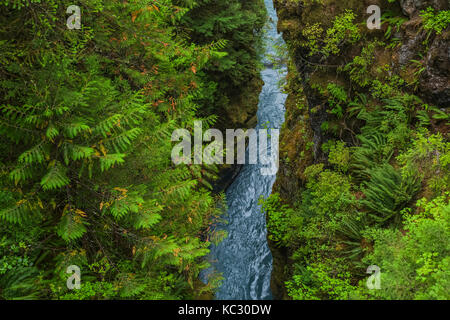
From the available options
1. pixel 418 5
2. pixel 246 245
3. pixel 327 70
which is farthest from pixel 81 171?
pixel 246 245

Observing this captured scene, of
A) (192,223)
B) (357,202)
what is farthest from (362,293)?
(192,223)

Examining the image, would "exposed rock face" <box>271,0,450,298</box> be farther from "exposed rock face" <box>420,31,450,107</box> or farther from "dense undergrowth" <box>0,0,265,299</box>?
"dense undergrowth" <box>0,0,265,299</box>

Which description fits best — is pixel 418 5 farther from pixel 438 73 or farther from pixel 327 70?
pixel 327 70

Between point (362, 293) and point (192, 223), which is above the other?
point (192, 223)

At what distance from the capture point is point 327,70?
937 centimetres

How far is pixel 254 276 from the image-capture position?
43.4ft

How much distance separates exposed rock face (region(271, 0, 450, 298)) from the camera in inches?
280

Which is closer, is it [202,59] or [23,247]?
[23,247]

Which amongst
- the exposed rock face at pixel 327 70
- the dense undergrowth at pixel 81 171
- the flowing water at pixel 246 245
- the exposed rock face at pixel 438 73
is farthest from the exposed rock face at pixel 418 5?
the dense undergrowth at pixel 81 171

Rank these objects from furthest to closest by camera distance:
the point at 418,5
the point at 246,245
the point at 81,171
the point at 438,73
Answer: the point at 246,245
the point at 418,5
the point at 438,73
the point at 81,171

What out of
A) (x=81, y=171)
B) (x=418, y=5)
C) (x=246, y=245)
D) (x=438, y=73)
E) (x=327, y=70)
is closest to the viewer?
(x=81, y=171)
